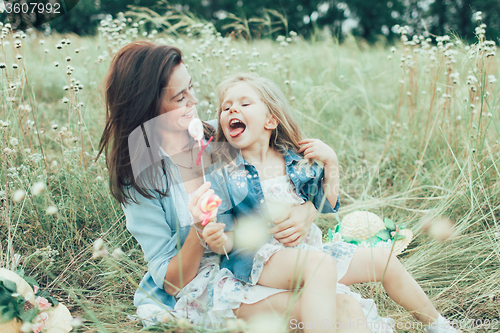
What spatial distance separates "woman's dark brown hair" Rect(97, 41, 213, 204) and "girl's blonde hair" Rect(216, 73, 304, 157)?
322 mm

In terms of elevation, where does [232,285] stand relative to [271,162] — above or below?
below

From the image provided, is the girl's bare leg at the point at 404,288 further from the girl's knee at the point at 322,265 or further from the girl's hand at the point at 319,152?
the girl's hand at the point at 319,152

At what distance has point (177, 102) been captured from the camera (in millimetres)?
1544

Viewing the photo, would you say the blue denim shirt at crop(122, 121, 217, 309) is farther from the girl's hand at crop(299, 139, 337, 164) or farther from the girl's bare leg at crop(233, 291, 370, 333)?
the girl's hand at crop(299, 139, 337, 164)

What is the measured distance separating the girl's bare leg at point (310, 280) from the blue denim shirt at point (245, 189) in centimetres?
12

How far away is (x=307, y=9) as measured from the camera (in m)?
18.0

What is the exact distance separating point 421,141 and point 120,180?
2297 millimetres

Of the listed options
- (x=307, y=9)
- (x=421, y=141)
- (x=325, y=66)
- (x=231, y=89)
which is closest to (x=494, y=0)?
(x=307, y=9)

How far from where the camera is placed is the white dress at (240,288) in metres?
1.40

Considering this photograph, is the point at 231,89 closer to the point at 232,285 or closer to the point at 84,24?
the point at 232,285

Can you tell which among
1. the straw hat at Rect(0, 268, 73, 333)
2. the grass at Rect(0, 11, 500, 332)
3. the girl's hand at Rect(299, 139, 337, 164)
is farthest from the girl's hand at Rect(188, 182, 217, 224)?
the straw hat at Rect(0, 268, 73, 333)

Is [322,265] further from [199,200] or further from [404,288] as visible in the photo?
[199,200]

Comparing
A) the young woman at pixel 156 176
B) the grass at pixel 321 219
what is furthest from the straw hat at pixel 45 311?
the young woman at pixel 156 176

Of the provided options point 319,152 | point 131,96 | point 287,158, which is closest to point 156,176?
point 131,96
